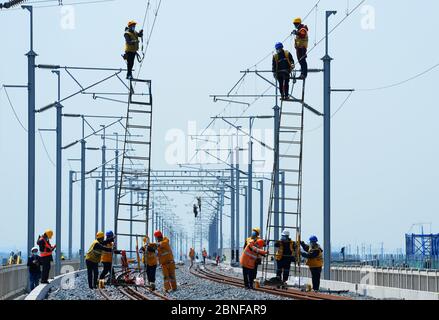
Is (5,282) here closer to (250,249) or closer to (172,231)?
(250,249)

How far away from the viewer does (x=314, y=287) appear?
3281cm

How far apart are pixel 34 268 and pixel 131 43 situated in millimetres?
8276

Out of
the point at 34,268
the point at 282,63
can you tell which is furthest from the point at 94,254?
the point at 282,63

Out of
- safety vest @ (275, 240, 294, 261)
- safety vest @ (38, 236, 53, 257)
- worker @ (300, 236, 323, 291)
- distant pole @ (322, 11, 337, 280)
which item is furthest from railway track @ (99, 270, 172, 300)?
distant pole @ (322, 11, 337, 280)

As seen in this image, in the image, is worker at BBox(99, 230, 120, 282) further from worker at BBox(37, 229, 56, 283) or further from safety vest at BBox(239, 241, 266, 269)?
safety vest at BBox(239, 241, 266, 269)

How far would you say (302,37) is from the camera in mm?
30391

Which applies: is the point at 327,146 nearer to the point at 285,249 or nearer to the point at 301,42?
the point at 285,249

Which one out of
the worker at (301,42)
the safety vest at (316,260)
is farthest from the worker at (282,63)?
the safety vest at (316,260)

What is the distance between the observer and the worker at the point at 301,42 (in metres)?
30.4

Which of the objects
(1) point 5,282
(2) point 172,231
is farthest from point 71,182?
(2) point 172,231

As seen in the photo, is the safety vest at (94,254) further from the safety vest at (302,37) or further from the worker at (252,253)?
the safety vest at (302,37)

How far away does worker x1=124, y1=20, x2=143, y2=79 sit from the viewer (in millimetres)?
32000

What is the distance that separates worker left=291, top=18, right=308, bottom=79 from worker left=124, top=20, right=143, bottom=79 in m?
4.36
